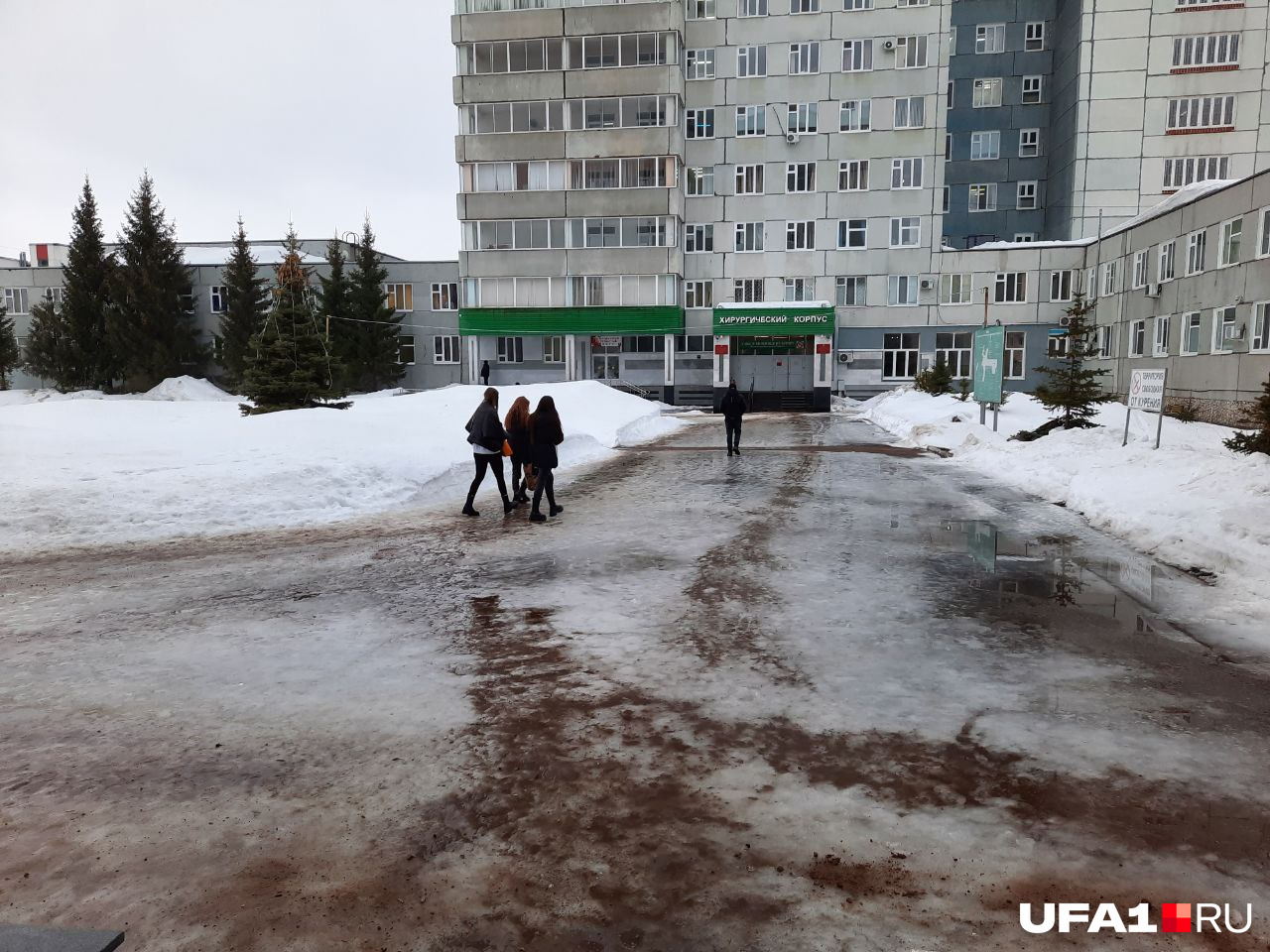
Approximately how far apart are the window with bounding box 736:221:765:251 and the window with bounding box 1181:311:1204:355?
78.0 ft

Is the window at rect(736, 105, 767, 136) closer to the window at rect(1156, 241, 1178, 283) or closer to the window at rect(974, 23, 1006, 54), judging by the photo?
the window at rect(974, 23, 1006, 54)

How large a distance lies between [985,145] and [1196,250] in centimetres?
2820

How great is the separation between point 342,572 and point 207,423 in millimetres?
10167

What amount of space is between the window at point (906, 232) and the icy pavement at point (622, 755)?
43.5 metres

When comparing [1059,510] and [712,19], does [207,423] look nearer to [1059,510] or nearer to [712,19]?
[1059,510]

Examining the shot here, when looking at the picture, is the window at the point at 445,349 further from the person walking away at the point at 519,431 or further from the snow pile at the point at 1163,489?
the person walking away at the point at 519,431

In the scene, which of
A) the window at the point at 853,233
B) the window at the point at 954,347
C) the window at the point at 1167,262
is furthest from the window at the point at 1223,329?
the window at the point at 853,233

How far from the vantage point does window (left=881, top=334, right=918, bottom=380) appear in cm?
4938

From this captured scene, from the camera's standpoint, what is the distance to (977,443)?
2045 cm

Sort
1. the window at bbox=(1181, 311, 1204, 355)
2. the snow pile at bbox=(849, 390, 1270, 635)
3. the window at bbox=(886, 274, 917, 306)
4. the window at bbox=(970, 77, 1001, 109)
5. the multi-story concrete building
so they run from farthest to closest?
1. the window at bbox=(970, 77, 1001, 109)
2. the multi-story concrete building
3. the window at bbox=(886, 274, 917, 306)
4. the window at bbox=(1181, 311, 1204, 355)
5. the snow pile at bbox=(849, 390, 1270, 635)

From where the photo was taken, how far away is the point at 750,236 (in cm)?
4988

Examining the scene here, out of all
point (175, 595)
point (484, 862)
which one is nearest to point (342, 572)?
point (175, 595)

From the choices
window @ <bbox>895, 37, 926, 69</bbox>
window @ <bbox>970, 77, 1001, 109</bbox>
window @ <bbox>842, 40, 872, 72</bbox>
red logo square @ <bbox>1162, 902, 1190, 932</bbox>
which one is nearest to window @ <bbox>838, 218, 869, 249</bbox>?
window @ <bbox>842, 40, 872, 72</bbox>

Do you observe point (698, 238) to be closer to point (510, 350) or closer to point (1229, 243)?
point (510, 350)
